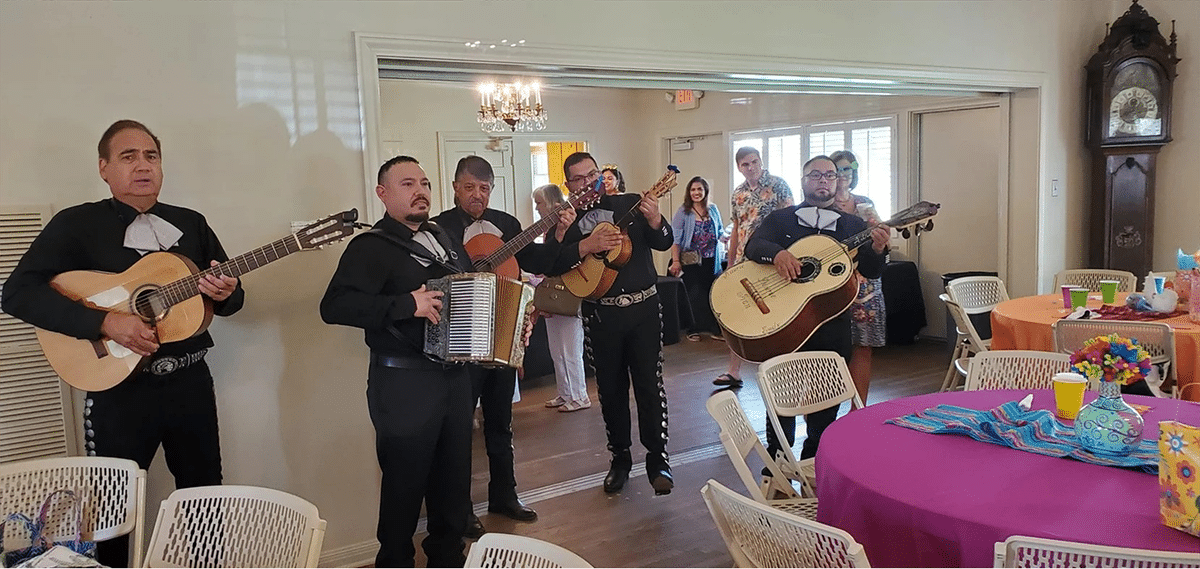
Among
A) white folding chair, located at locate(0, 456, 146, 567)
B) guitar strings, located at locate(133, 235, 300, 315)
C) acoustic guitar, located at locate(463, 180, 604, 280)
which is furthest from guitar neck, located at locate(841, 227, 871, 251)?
white folding chair, located at locate(0, 456, 146, 567)

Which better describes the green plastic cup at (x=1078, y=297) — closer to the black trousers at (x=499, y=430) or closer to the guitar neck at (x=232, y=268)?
the black trousers at (x=499, y=430)

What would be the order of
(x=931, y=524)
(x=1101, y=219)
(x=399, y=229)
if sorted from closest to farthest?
(x=931, y=524) < (x=399, y=229) < (x=1101, y=219)

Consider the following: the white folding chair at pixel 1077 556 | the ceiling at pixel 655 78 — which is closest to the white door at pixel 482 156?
the ceiling at pixel 655 78

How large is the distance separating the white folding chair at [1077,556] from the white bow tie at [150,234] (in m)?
2.30

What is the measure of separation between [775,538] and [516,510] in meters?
1.99

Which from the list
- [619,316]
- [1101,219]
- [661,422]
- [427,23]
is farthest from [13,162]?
[1101,219]

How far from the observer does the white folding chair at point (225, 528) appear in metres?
1.85

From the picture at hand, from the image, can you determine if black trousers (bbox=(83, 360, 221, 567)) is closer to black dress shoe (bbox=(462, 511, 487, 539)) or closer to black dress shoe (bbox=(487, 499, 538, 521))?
black dress shoe (bbox=(462, 511, 487, 539))

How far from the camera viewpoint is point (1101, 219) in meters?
5.69

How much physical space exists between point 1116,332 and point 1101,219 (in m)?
3.01

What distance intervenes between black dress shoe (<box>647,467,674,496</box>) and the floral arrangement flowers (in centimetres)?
192

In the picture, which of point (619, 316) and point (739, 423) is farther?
point (619, 316)

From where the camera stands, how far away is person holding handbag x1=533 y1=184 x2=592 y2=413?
16.7ft

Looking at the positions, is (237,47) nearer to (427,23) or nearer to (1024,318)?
(427,23)
